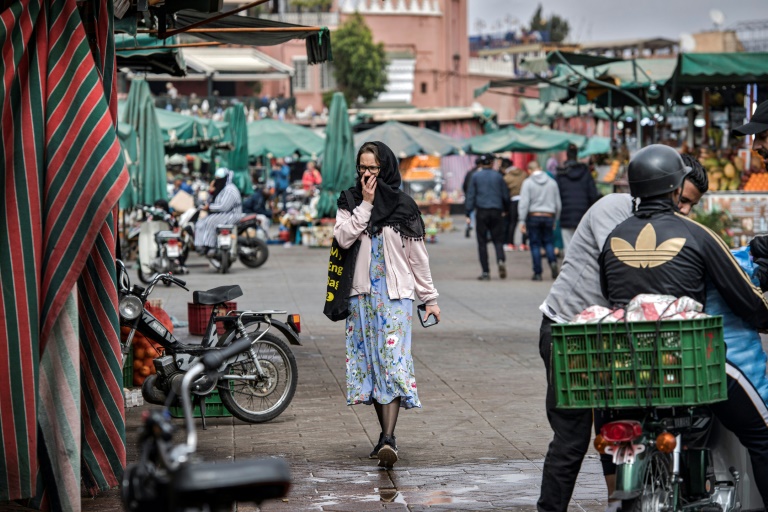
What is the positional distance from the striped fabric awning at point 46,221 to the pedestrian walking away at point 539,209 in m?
14.4

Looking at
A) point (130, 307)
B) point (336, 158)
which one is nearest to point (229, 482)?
point (130, 307)

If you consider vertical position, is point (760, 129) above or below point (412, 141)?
above

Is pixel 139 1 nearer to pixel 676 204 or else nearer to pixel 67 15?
pixel 67 15

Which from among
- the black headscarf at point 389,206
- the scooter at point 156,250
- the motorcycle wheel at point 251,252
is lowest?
the motorcycle wheel at point 251,252

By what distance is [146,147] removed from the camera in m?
21.9

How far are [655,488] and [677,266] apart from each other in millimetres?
820

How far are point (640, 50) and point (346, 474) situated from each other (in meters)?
74.7

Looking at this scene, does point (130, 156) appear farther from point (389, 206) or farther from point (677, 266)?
point (677, 266)

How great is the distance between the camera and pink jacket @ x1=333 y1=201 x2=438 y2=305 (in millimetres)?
7500

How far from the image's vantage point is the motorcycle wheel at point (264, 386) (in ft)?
29.0

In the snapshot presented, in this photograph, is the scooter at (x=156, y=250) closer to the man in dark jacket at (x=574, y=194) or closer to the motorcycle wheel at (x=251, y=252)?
the motorcycle wheel at (x=251, y=252)

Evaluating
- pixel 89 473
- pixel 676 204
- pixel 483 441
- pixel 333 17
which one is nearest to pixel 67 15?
pixel 89 473

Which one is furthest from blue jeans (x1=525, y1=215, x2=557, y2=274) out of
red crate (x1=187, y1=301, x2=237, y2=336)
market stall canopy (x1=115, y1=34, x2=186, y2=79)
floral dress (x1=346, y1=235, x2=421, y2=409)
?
floral dress (x1=346, y1=235, x2=421, y2=409)

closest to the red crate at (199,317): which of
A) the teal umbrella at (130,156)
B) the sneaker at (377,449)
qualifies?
the sneaker at (377,449)
